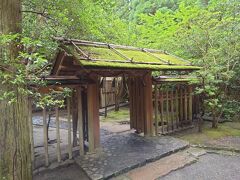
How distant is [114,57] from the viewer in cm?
600

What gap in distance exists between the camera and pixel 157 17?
42.5 ft

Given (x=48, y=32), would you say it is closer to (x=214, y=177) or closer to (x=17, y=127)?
(x=17, y=127)

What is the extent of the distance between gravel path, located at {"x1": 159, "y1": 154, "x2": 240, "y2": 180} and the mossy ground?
1200 mm

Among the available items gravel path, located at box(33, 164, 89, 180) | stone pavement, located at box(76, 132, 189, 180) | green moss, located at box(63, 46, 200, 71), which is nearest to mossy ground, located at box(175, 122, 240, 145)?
stone pavement, located at box(76, 132, 189, 180)

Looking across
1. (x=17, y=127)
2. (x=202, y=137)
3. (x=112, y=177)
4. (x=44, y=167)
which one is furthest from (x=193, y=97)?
(x=17, y=127)

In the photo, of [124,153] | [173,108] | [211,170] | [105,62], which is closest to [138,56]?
[105,62]

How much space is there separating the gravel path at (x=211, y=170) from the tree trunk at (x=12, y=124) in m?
2.97

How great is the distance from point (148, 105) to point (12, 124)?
470 cm

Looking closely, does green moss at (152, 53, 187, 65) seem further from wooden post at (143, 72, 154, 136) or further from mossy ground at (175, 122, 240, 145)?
mossy ground at (175, 122, 240, 145)

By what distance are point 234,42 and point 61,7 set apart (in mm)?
6681

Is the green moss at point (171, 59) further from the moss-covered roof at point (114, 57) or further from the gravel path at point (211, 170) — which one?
the gravel path at point (211, 170)

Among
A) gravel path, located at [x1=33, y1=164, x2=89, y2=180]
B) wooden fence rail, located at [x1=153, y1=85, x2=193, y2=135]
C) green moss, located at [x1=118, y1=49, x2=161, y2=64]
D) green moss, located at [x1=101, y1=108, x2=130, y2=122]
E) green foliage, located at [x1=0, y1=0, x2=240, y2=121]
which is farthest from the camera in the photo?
green moss, located at [x1=101, y1=108, x2=130, y2=122]

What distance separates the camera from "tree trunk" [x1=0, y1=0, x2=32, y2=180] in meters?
3.57

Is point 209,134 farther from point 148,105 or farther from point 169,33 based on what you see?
point 169,33
